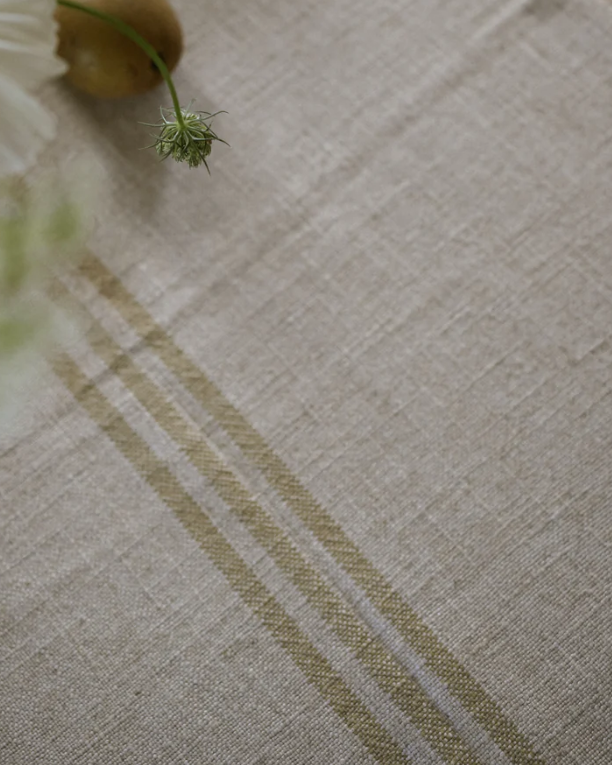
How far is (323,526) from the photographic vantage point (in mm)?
365

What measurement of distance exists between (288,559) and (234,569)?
24 mm

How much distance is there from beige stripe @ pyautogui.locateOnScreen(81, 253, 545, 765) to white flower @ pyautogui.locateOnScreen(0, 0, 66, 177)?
0.11 meters

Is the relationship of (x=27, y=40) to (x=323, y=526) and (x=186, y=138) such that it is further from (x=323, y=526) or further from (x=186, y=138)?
(x=323, y=526)

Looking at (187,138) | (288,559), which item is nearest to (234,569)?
(288,559)

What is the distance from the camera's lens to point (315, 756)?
34 centimetres

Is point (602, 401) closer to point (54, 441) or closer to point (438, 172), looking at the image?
point (438, 172)

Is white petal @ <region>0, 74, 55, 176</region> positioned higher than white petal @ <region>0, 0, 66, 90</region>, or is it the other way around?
white petal @ <region>0, 0, 66, 90</region>

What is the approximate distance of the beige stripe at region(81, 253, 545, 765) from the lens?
342 millimetres

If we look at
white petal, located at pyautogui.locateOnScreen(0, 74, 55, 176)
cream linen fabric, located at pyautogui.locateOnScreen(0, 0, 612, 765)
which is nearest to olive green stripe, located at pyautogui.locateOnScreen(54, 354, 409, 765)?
cream linen fabric, located at pyautogui.locateOnScreen(0, 0, 612, 765)

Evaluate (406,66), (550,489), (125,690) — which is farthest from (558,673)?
(406,66)

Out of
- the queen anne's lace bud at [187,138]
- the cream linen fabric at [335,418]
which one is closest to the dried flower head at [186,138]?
the queen anne's lace bud at [187,138]

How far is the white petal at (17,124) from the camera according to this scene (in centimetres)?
28

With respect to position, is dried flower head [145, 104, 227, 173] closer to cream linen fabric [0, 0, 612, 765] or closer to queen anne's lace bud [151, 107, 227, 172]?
queen anne's lace bud [151, 107, 227, 172]

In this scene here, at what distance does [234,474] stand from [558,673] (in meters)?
0.17
